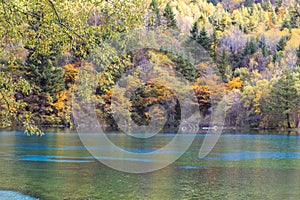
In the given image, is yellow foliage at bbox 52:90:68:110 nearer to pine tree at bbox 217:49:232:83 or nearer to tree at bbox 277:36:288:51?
pine tree at bbox 217:49:232:83

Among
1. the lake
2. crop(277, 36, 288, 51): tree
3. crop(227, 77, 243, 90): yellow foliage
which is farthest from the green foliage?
the lake

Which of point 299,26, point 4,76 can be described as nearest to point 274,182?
point 4,76

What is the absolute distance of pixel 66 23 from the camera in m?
9.97

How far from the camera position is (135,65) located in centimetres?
7256

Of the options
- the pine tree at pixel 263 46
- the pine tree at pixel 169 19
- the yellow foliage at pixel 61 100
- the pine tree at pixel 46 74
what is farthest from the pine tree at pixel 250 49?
the pine tree at pixel 46 74

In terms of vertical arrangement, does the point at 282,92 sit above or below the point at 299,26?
below

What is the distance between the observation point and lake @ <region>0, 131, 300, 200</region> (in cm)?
1930

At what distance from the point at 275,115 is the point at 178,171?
164 ft

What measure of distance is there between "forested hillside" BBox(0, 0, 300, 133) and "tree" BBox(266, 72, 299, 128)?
134mm

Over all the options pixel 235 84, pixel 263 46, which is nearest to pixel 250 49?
pixel 263 46

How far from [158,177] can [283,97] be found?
5030 cm

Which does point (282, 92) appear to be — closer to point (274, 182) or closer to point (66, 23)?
→ point (274, 182)

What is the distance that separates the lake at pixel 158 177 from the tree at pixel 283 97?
36.0 metres

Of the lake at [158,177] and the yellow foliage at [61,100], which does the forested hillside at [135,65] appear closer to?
the yellow foliage at [61,100]
